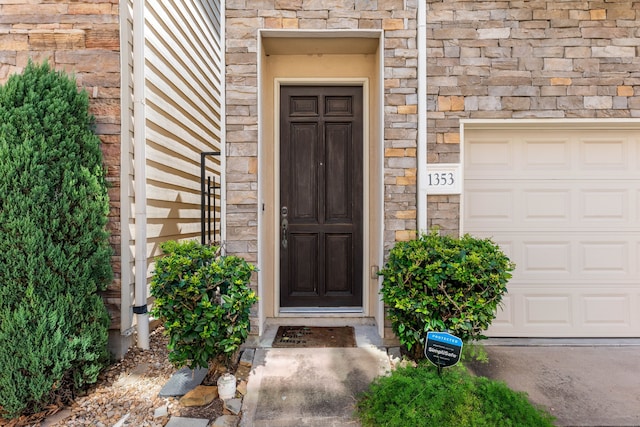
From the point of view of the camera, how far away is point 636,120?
3.04m

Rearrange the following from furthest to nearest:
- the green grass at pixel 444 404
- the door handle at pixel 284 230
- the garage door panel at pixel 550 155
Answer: the door handle at pixel 284 230 < the garage door panel at pixel 550 155 < the green grass at pixel 444 404

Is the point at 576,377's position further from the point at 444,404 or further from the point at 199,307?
the point at 199,307

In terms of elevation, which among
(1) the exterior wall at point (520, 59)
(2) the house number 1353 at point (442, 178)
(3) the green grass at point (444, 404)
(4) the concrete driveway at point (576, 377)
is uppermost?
(1) the exterior wall at point (520, 59)

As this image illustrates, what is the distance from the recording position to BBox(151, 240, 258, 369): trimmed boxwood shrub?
232cm

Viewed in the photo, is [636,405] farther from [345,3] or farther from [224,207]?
[345,3]

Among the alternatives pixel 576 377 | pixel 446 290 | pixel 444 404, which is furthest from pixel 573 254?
pixel 444 404

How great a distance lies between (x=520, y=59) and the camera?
9.85 ft

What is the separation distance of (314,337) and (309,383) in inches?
26.3

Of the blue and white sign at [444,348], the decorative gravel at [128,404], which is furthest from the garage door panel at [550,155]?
the decorative gravel at [128,404]

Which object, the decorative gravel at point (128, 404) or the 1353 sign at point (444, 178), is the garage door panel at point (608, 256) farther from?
the decorative gravel at point (128, 404)

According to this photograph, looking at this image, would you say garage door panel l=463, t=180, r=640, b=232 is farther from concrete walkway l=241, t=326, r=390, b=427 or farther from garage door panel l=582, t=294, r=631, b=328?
concrete walkway l=241, t=326, r=390, b=427

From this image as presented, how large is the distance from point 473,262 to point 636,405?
127 cm

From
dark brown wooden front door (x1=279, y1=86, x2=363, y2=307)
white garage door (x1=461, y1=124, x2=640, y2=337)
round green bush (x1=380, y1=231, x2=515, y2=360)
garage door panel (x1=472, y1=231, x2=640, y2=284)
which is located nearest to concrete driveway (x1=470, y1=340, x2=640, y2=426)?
white garage door (x1=461, y1=124, x2=640, y2=337)

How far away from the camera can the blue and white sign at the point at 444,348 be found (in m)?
2.07
